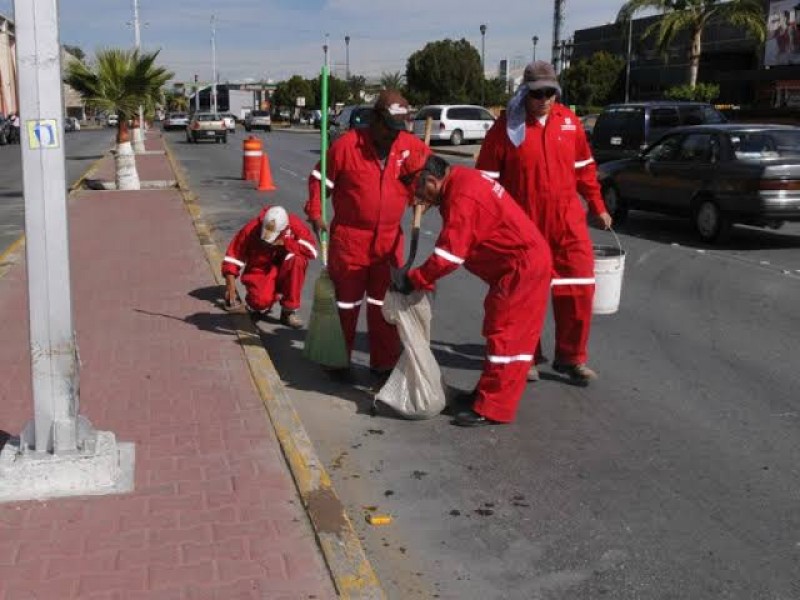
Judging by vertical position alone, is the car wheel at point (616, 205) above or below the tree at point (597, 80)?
below

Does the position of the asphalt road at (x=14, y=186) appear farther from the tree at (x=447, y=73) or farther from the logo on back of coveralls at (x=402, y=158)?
the tree at (x=447, y=73)

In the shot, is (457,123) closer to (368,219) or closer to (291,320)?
(291,320)

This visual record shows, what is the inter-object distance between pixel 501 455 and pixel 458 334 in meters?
2.57

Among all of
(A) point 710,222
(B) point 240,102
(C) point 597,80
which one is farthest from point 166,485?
(B) point 240,102

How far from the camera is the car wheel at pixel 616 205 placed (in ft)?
46.9

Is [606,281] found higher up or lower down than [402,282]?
lower down

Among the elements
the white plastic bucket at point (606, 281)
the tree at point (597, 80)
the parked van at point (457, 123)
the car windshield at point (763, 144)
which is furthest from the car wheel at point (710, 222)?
the tree at point (597, 80)

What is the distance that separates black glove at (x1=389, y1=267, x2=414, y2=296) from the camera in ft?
16.8

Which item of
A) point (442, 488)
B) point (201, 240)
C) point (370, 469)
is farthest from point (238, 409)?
point (201, 240)

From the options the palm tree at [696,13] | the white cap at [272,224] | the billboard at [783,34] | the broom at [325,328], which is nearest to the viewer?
the broom at [325,328]

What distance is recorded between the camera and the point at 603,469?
4.68 metres

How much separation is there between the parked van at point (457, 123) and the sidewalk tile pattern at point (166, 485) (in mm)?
28410

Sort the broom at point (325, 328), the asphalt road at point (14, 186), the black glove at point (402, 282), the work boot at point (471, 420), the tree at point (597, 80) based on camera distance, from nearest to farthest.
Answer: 1. the black glove at point (402, 282)
2. the work boot at point (471, 420)
3. the broom at point (325, 328)
4. the asphalt road at point (14, 186)
5. the tree at point (597, 80)

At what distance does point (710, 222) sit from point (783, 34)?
3165 centimetres
